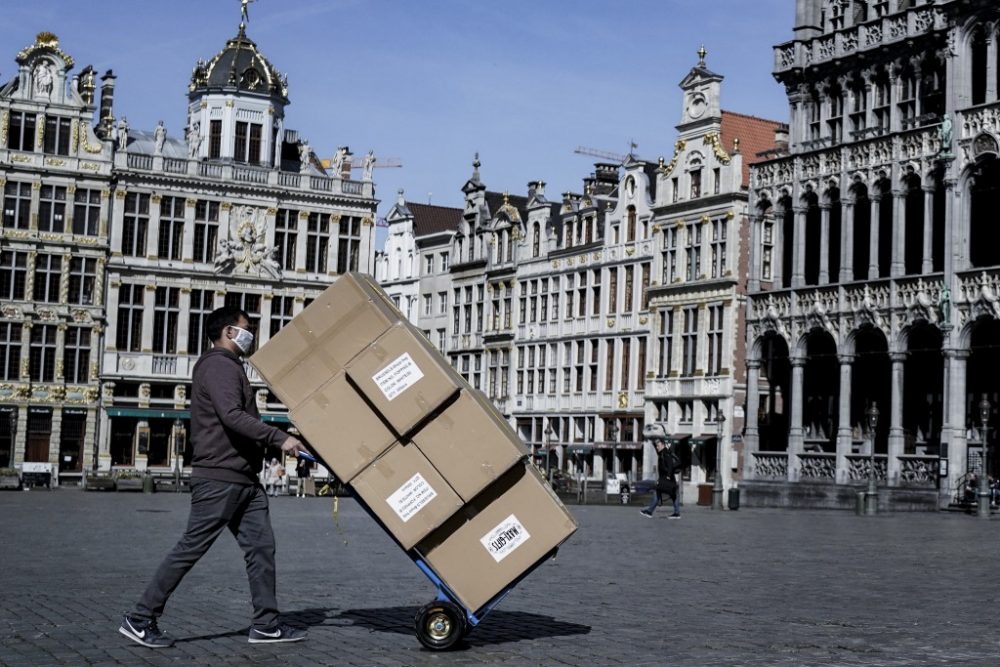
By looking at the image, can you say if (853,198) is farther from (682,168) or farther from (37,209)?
(37,209)

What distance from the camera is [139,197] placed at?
2694 inches

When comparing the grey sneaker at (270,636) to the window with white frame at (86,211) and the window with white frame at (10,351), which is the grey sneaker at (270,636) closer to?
the window with white frame at (10,351)

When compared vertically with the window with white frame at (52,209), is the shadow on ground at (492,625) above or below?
below

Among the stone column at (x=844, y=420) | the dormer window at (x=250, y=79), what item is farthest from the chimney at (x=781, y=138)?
the dormer window at (x=250, y=79)

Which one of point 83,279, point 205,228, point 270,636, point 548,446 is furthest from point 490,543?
point 205,228

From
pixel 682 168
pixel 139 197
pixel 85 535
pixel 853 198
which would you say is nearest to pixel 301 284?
pixel 139 197

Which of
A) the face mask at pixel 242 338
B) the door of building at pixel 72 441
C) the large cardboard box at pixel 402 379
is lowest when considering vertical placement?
the door of building at pixel 72 441

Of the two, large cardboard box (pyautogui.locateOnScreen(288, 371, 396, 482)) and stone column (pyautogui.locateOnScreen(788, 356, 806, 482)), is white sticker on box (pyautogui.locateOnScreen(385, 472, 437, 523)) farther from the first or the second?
stone column (pyautogui.locateOnScreen(788, 356, 806, 482))

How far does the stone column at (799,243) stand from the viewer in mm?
51281

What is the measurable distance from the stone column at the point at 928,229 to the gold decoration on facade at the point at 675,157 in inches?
608

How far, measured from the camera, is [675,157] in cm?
6078

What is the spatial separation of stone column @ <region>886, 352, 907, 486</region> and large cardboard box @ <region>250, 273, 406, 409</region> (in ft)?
126

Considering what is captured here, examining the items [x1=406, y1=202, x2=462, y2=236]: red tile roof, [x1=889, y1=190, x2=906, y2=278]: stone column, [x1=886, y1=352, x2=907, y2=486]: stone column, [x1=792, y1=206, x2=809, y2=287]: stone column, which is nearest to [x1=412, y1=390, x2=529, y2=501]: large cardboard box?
[x1=886, y1=352, x2=907, y2=486]: stone column

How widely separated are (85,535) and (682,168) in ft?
133
